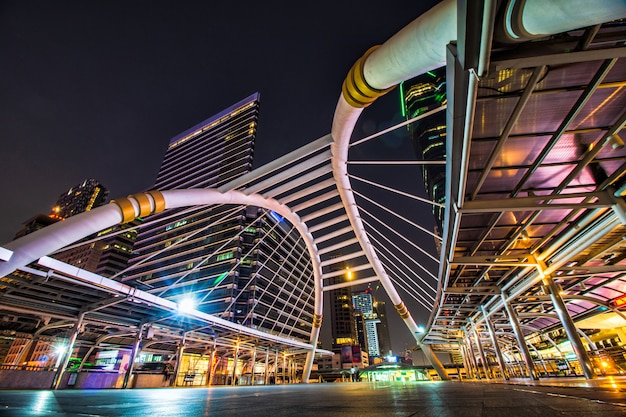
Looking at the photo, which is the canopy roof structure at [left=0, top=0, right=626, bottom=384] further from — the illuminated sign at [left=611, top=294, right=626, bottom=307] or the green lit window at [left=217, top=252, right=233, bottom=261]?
the green lit window at [left=217, top=252, right=233, bottom=261]

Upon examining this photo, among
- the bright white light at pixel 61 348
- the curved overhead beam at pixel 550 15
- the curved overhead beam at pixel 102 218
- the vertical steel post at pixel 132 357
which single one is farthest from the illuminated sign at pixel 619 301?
the bright white light at pixel 61 348

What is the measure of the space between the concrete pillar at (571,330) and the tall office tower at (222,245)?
42.5 metres

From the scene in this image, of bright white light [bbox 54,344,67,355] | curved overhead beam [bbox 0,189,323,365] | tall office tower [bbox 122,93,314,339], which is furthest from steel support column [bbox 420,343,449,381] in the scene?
bright white light [bbox 54,344,67,355]

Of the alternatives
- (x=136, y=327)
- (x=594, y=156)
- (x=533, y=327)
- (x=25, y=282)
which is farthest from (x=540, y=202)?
(x=533, y=327)

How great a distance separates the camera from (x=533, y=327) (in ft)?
105

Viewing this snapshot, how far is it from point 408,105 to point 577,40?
113 meters

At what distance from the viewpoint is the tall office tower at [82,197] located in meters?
149

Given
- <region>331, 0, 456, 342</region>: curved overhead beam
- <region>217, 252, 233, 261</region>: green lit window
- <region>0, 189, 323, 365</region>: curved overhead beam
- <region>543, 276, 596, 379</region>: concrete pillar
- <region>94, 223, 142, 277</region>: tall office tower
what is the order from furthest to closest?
<region>94, 223, 142, 277</region>: tall office tower → <region>217, 252, 233, 261</region>: green lit window → <region>543, 276, 596, 379</region>: concrete pillar → <region>0, 189, 323, 365</region>: curved overhead beam → <region>331, 0, 456, 342</region>: curved overhead beam

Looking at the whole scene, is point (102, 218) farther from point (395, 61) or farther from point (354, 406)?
point (395, 61)

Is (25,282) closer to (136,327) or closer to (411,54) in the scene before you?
(136,327)

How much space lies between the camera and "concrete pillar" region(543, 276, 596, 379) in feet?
33.1

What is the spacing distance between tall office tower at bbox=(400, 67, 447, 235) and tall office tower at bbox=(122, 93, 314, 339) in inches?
1785

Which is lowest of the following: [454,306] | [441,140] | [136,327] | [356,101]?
[136,327]

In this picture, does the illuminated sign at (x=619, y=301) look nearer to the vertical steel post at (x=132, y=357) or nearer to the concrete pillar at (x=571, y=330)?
the concrete pillar at (x=571, y=330)
